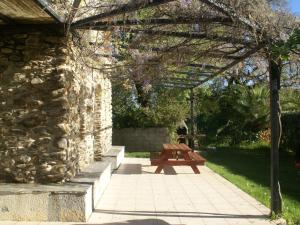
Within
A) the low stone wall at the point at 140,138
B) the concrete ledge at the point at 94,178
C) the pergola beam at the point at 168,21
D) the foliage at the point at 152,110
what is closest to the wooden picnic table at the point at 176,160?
the concrete ledge at the point at 94,178

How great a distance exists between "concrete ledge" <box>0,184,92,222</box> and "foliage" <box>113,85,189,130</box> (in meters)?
14.1

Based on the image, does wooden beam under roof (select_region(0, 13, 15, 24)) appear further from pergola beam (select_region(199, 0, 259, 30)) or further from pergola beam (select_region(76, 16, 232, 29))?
pergola beam (select_region(199, 0, 259, 30))

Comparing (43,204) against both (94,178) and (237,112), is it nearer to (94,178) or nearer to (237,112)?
(94,178)

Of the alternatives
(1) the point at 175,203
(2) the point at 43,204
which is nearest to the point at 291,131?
(1) the point at 175,203

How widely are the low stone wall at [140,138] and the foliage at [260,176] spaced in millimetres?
3075

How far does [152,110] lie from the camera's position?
71.2 feet

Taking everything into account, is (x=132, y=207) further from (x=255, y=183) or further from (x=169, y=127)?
(x=169, y=127)

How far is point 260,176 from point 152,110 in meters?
9.73

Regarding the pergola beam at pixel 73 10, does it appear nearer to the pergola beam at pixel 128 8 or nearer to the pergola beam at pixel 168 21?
the pergola beam at pixel 128 8

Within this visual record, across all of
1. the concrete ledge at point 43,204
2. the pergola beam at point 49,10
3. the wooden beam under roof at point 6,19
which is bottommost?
the concrete ledge at point 43,204

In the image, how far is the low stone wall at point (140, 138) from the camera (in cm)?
2128

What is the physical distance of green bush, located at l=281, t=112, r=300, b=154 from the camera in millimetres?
17266

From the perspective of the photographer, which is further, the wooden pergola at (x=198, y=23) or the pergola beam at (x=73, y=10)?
the pergola beam at (x=73, y=10)

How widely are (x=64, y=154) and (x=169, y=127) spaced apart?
14.3 metres
